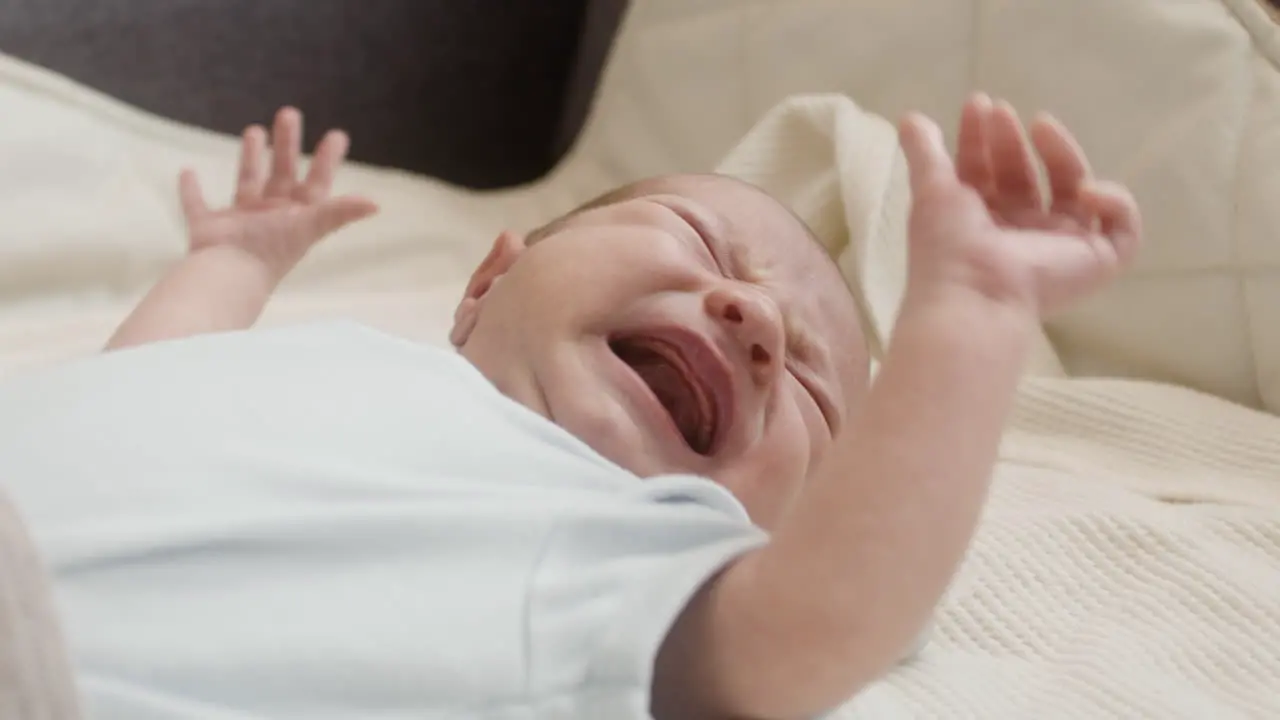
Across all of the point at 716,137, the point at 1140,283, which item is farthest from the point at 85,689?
the point at 716,137

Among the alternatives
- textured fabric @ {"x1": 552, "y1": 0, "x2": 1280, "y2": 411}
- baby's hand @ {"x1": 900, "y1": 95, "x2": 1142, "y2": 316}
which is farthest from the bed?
baby's hand @ {"x1": 900, "y1": 95, "x2": 1142, "y2": 316}

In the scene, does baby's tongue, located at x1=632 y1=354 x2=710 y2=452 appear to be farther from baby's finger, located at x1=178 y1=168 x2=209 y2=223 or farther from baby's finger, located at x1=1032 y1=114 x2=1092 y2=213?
baby's finger, located at x1=178 y1=168 x2=209 y2=223

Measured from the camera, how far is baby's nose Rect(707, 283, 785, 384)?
622 millimetres

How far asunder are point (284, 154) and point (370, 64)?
416 mm

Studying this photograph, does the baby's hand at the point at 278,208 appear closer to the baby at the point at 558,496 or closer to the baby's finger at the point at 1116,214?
the baby at the point at 558,496

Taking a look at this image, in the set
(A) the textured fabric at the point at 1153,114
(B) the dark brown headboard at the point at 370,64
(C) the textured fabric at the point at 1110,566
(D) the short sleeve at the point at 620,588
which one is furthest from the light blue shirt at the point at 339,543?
(B) the dark brown headboard at the point at 370,64

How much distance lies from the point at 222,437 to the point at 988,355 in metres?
0.32

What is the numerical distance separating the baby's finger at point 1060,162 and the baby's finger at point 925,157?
5cm

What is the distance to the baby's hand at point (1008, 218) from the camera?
518 millimetres

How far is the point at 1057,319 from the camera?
38.6 inches

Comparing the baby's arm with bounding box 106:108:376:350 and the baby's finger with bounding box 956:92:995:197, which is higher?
the baby's finger with bounding box 956:92:995:197

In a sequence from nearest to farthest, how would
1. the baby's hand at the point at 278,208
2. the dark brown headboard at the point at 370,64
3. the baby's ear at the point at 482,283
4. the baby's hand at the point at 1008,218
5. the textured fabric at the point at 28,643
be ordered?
1. the textured fabric at the point at 28,643
2. the baby's hand at the point at 1008,218
3. the baby's ear at the point at 482,283
4. the baby's hand at the point at 278,208
5. the dark brown headboard at the point at 370,64

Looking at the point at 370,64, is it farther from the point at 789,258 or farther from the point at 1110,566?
the point at 1110,566

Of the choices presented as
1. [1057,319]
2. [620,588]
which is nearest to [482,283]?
[620,588]
